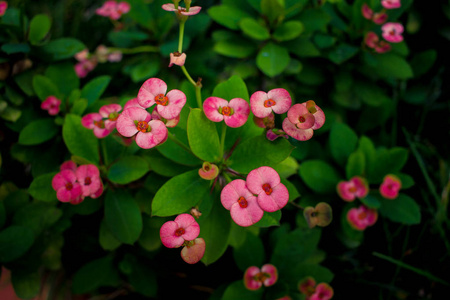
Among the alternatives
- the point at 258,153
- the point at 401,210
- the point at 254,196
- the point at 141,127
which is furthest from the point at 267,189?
the point at 401,210

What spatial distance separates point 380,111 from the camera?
1.50 m

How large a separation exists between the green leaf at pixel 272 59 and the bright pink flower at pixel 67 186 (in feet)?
2.38

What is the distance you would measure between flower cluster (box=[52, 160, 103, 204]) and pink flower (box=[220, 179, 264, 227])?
1.22ft

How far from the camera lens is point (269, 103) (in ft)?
2.37

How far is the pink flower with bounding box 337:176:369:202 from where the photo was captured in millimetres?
1152


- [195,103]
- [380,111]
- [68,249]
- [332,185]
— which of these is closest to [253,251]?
[332,185]

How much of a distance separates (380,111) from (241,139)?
2.89 feet

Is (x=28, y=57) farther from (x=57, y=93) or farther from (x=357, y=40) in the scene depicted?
(x=357, y=40)

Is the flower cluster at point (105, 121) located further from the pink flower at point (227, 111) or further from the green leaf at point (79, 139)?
the pink flower at point (227, 111)

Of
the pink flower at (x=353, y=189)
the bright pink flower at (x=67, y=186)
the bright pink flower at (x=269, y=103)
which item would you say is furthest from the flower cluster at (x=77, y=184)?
the pink flower at (x=353, y=189)

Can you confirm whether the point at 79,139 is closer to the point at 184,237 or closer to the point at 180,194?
the point at 180,194

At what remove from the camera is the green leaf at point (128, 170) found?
36.7 inches

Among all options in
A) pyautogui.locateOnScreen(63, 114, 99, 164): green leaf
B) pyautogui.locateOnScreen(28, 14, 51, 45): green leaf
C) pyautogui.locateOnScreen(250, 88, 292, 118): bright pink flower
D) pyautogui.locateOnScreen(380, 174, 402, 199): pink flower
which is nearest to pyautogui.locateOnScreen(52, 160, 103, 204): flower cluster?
pyautogui.locateOnScreen(63, 114, 99, 164): green leaf

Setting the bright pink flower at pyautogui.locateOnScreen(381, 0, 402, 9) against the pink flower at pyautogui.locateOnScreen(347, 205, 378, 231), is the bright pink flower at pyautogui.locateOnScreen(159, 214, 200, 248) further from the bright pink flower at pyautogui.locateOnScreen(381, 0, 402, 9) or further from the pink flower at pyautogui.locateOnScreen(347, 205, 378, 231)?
the bright pink flower at pyautogui.locateOnScreen(381, 0, 402, 9)
